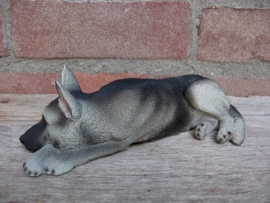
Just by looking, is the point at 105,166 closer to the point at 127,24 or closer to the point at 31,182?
the point at 31,182

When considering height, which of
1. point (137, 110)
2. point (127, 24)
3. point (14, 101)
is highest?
point (127, 24)

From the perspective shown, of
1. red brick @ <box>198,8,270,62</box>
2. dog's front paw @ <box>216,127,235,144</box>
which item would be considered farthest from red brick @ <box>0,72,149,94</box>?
dog's front paw @ <box>216,127,235,144</box>

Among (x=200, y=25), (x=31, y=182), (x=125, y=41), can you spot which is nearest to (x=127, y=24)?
(x=125, y=41)

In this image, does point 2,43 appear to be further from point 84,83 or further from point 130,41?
point 130,41

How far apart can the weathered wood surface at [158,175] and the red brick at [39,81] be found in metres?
0.27

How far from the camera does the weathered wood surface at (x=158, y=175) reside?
2.43 ft

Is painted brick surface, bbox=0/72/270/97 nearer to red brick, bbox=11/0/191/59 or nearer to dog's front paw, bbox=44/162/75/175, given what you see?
red brick, bbox=11/0/191/59

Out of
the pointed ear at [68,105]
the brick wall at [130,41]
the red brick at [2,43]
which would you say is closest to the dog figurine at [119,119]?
the pointed ear at [68,105]

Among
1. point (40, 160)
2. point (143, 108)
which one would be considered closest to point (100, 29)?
point (143, 108)

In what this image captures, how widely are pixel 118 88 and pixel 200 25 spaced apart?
15.1 inches

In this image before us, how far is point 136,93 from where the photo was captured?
856 mm

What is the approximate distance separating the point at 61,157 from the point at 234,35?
671mm

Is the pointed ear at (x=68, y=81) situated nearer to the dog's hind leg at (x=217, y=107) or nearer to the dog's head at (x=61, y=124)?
the dog's head at (x=61, y=124)

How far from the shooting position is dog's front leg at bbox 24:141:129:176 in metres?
0.78
